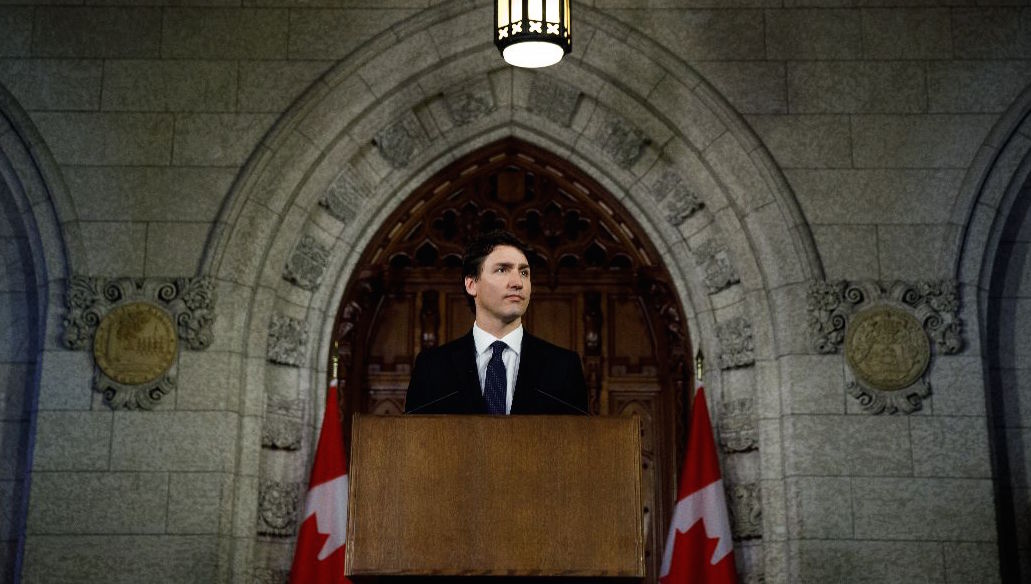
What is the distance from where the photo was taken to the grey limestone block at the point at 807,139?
→ 6.26 meters

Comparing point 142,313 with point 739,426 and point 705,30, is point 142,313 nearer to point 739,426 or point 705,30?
point 739,426

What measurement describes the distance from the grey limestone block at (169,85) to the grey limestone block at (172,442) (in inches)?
68.6

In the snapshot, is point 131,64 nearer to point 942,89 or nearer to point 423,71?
point 423,71

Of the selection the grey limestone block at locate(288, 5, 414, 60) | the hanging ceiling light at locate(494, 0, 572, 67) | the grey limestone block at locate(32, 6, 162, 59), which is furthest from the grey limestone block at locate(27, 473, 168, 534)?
the hanging ceiling light at locate(494, 0, 572, 67)

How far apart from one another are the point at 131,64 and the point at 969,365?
16.0 ft

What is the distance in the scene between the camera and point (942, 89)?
20.7 ft

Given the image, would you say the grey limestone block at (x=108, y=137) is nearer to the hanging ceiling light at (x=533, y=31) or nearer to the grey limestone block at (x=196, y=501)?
the grey limestone block at (x=196, y=501)

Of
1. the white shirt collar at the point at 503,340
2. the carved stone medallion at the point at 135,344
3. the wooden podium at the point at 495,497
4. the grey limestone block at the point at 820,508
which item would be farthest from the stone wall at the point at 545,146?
the wooden podium at the point at 495,497

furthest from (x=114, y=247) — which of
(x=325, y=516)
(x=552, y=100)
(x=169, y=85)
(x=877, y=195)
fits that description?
(x=877, y=195)

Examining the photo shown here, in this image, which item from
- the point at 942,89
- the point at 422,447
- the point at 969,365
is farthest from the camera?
the point at 942,89

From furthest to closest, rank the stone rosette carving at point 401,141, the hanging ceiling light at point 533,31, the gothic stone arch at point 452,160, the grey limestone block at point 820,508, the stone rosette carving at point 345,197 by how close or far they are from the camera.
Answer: the stone rosette carving at point 401,141 < the stone rosette carving at point 345,197 < the gothic stone arch at point 452,160 < the grey limestone block at point 820,508 < the hanging ceiling light at point 533,31

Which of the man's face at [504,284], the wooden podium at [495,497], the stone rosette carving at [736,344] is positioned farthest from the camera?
the stone rosette carving at [736,344]

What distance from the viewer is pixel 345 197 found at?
6492 mm

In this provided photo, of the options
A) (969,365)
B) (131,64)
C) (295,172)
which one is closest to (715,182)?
(969,365)
